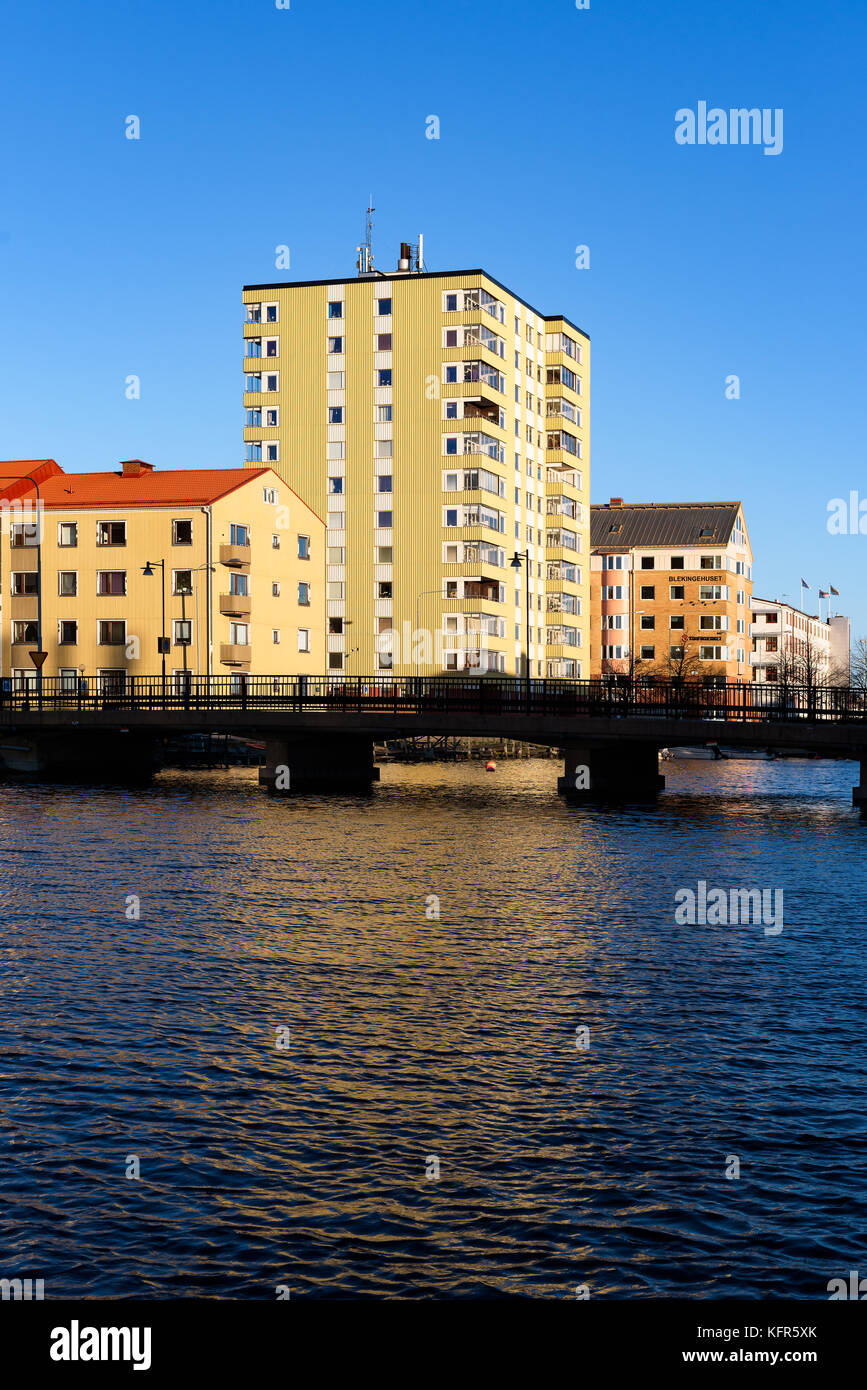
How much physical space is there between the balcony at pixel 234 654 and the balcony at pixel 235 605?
2027 millimetres

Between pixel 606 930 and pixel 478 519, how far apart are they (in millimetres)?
87820

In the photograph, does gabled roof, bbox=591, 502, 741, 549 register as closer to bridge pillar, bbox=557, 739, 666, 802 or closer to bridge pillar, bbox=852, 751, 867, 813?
bridge pillar, bbox=557, 739, 666, 802

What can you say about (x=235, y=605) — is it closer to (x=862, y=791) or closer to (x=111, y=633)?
(x=111, y=633)

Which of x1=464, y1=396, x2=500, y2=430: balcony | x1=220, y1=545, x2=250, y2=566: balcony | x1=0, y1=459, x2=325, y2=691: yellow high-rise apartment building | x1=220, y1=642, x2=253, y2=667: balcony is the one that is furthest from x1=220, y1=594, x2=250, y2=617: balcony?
x1=464, y1=396, x2=500, y2=430: balcony

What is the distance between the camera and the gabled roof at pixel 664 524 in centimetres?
17100

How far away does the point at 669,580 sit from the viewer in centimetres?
17100

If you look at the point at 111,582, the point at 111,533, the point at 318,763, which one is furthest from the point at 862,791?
the point at 111,533

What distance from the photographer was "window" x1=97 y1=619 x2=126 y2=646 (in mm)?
96312

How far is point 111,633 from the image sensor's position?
317 ft

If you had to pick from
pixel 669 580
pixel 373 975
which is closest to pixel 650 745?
pixel 373 975

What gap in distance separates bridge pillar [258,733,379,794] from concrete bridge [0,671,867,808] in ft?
0.22

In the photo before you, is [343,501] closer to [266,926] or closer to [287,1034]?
[266,926]

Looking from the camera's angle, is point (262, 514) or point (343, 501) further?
point (343, 501)

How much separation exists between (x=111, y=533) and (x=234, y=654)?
454 inches
